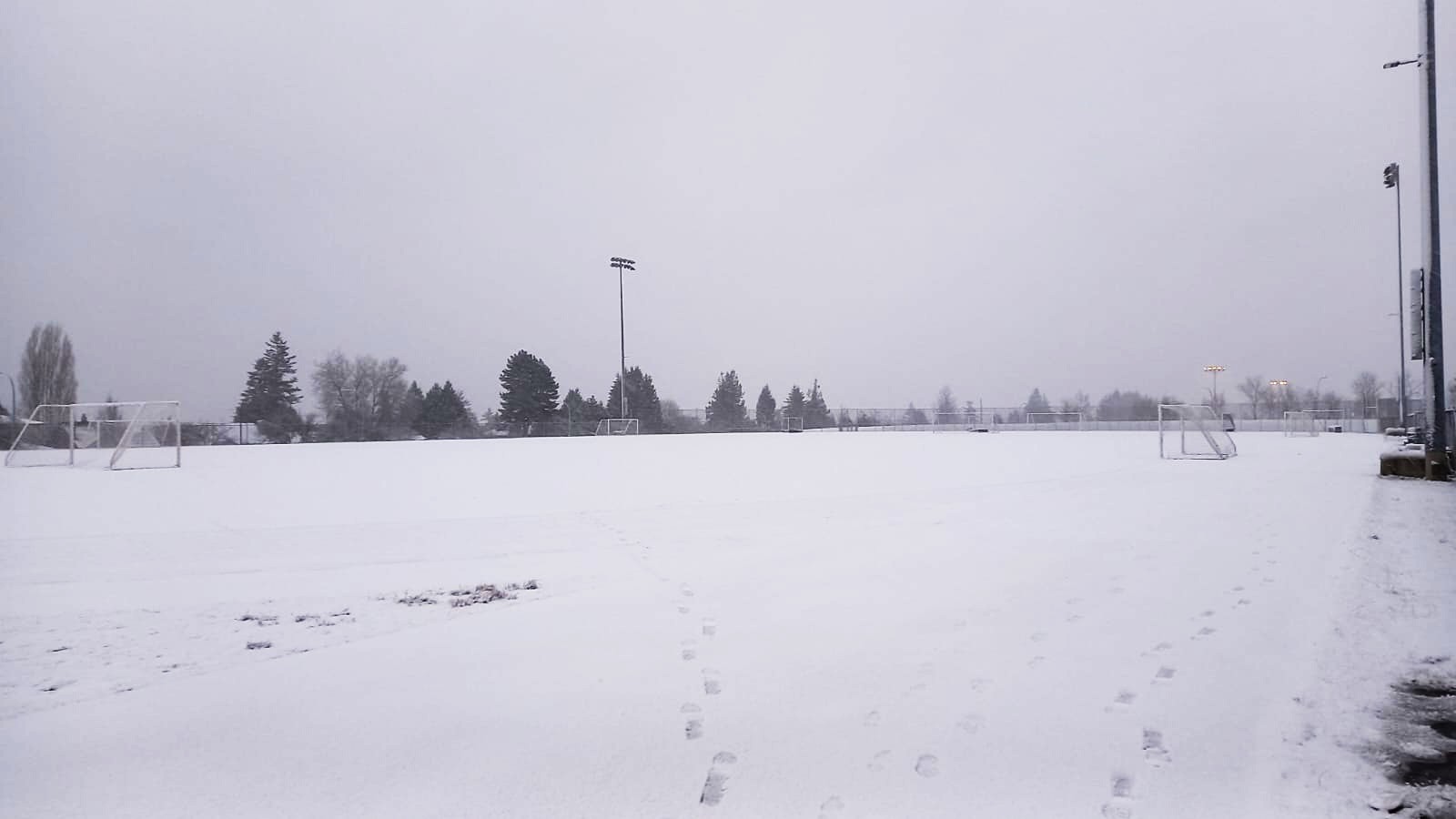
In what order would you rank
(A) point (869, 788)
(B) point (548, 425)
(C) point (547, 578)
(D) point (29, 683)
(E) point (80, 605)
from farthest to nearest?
(B) point (548, 425) < (C) point (547, 578) < (E) point (80, 605) < (D) point (29, 683) < (A) point (869, 788)

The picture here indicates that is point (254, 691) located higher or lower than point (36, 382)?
lower

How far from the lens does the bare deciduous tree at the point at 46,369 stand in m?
5.64

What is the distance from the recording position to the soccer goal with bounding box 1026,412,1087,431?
47.3 metres

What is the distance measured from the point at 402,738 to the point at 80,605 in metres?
3.61

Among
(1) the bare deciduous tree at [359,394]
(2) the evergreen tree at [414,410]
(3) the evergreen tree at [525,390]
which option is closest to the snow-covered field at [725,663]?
(1) the bare deciduous tree at [359,394]

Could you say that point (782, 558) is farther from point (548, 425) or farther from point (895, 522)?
point (548, 425)

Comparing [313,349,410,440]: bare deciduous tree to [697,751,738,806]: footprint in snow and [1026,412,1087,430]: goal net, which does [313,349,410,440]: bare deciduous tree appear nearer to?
[697,751,738,806]: footprint in snow

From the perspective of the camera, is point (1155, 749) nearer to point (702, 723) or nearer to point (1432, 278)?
point (702, 723)

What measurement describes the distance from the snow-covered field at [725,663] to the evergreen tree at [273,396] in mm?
17935

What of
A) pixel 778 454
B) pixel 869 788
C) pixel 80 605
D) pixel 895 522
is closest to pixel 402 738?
pixel 869 788

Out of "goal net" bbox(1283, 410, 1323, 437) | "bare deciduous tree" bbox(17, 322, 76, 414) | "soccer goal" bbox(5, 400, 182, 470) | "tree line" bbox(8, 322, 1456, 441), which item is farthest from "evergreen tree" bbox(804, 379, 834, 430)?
"bare deciduous tree" bbox(17, 322, 76, 414)

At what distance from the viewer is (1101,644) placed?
11.2 ft

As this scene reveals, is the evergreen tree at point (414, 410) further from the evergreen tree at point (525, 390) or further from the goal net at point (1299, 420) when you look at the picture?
the goal net at point (1299, 420)

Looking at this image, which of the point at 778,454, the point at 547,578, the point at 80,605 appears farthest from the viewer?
the point at 778,454
